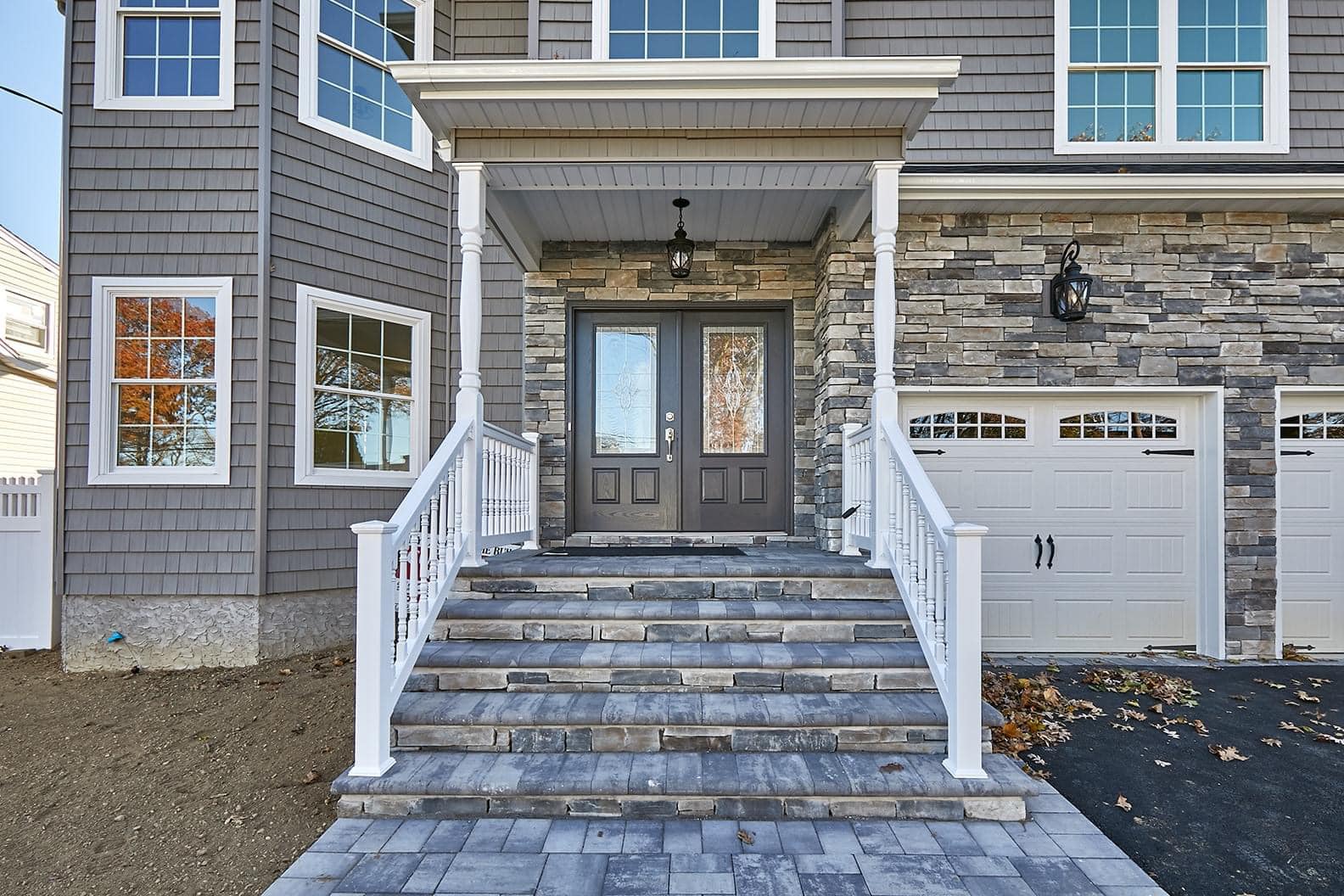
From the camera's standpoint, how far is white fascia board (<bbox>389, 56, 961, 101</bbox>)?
10.9ft

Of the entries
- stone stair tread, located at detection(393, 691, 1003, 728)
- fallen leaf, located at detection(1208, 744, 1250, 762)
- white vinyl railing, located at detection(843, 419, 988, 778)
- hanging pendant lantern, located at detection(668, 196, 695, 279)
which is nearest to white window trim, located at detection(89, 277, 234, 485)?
stone stair tread, located at detection(393, 691, 1003, 728)

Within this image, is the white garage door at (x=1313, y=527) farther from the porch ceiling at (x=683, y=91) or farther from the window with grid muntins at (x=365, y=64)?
the window with grid muntins at (x=365, y=64)

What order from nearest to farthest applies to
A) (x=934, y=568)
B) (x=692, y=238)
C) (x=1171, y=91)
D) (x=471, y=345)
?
(x=934, y=568) → (x=471, y=345) → (x=1171, y=91) → (x=692, y=238)

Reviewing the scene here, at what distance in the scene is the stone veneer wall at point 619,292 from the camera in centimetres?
533

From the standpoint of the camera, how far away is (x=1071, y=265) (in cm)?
458

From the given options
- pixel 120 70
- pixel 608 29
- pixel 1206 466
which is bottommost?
pixel 1206 466

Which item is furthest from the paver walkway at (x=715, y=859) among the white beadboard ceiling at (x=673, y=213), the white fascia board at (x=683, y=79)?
the white beadboard ceiling at (x=673, y=213)

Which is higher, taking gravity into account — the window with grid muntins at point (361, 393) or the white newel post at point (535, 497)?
the window with grid muntins at point (361, 393)

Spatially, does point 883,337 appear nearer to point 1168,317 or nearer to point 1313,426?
point 1168,317

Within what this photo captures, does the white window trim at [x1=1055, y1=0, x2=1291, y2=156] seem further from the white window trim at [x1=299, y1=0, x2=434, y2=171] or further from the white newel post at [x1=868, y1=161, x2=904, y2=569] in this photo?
the white window trim at [x1=299, y1=0, x2=434, y2=171]

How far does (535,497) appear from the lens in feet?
16.5

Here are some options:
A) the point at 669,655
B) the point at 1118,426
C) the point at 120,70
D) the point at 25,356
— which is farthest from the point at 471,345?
the point at 25,356

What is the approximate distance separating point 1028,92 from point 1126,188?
1.04 metres

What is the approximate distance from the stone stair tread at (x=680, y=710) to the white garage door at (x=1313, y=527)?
3590 millimetres
